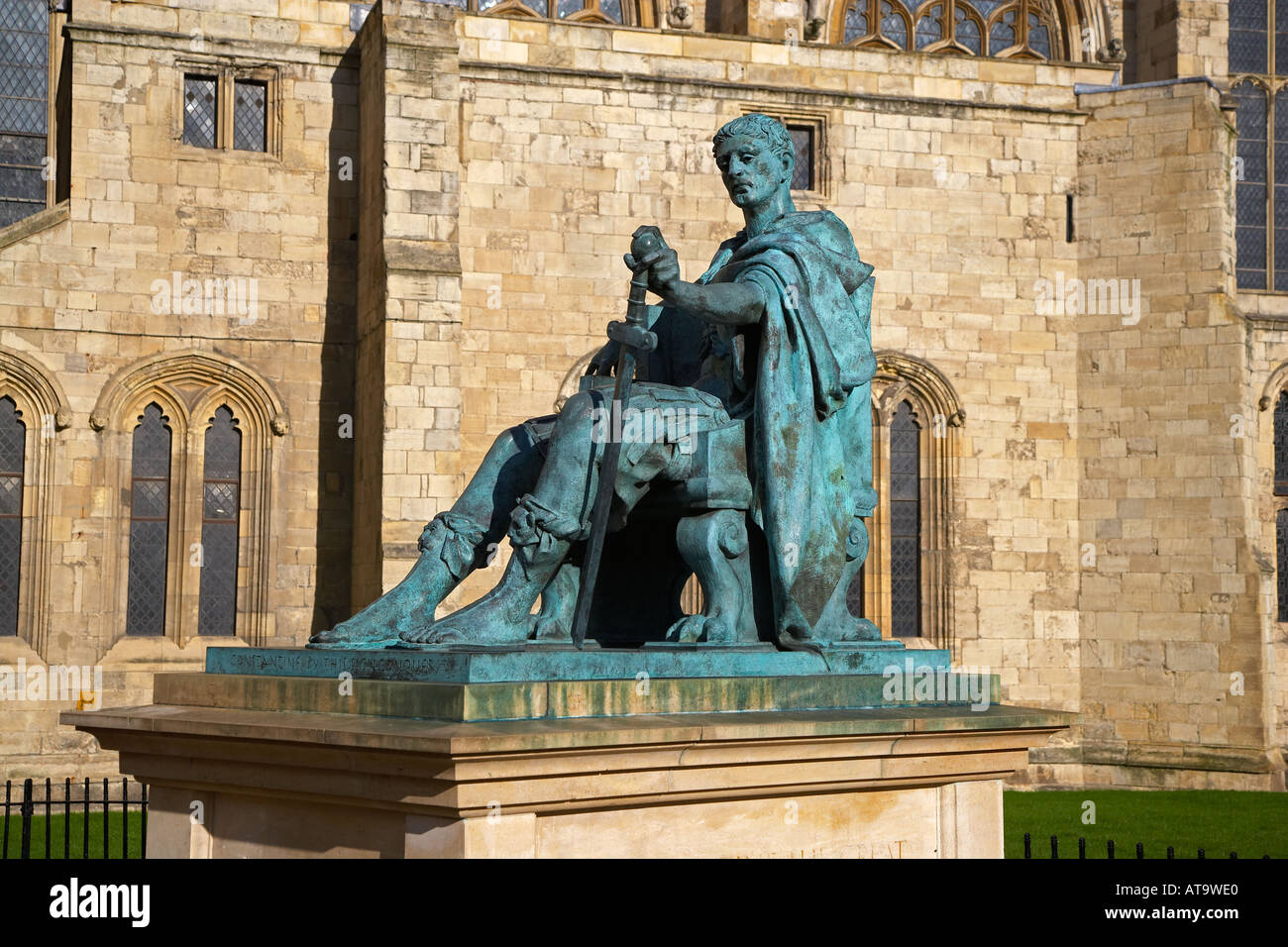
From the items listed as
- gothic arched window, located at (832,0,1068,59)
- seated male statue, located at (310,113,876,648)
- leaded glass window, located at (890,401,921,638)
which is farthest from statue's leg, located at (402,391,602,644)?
gothic arched window, located at (832,0,1068,59)

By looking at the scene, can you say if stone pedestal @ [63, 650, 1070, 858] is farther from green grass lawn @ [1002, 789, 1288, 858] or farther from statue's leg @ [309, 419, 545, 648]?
green grass lawn @ [1002, 789, 1288, 858]

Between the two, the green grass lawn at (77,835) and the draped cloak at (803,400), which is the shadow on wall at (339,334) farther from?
the draped cloak at (803,400)

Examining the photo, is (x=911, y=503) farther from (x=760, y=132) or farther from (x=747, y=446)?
(x=747, y=446)

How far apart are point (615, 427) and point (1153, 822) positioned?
12.2 m

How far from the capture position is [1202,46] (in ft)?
82.3

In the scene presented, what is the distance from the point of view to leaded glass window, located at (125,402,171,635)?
1838 centimetres

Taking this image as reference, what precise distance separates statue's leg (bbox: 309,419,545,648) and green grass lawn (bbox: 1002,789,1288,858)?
8.10 meters

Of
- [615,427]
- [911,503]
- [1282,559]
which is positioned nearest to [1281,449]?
[1282,559]

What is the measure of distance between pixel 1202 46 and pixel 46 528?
17.7 meters

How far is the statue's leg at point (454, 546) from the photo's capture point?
4.87m

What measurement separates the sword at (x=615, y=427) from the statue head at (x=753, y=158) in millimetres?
753

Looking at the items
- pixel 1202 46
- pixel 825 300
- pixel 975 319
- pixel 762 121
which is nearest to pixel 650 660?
pixel 825 300

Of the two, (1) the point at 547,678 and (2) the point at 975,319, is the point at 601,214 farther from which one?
(1) the point at 547,678

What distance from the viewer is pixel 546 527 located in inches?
186
